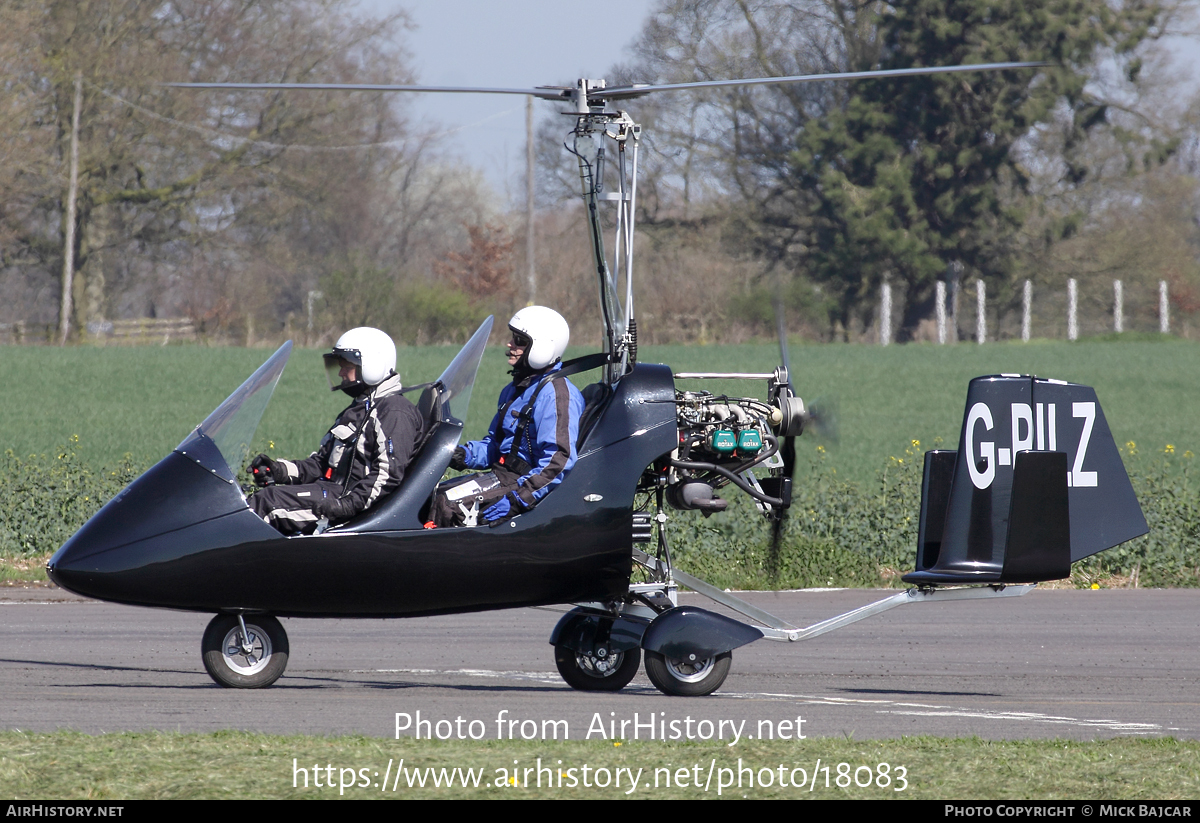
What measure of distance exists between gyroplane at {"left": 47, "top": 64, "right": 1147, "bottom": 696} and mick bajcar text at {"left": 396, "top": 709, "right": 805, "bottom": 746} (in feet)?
2.24

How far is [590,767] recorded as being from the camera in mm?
5273

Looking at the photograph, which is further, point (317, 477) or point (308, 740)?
point (317, 477)

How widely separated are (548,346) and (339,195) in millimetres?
44523

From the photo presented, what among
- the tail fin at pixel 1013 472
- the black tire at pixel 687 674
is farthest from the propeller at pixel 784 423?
the tail fin at pixel 1013 472

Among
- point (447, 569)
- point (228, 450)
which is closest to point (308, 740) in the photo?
point (447, 569)

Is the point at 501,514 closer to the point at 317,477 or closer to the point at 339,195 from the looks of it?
the point at 317,477

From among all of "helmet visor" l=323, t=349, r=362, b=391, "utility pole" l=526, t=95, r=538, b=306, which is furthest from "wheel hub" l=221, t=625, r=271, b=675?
"utility pole" l=526, t=95, r=538, b=306

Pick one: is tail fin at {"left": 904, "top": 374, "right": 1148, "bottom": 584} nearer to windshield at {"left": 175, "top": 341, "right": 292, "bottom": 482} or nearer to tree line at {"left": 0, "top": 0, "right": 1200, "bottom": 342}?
windshield at {"left": 175, "top": 341, "right": 292, "bottom": 482}

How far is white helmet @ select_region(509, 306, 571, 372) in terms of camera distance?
291 inches

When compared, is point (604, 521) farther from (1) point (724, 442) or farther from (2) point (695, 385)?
(2) point (695, 385)

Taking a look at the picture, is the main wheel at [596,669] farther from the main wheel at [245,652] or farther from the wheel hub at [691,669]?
the main wheel at [245,652]

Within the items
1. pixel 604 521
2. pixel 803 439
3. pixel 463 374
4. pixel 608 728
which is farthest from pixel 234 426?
pixel 803 439

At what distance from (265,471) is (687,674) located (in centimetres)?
240

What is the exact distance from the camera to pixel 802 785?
5.04m
